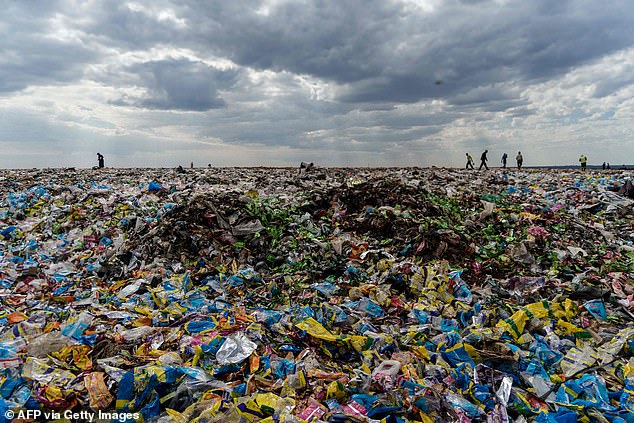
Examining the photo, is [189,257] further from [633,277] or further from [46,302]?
[633,277]

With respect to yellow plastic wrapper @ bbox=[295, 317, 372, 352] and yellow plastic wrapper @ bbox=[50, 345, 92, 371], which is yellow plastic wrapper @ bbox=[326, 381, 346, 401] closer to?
yellow plastic wrapper @ bbox=[295, 317, 372, 352]

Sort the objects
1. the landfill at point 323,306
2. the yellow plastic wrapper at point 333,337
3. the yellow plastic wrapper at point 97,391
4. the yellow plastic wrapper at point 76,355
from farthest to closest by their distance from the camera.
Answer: the yellow plastic wrapper at point 333,337 < the yellow plastic wrapper at point 76,355 < the landfill at point 323,306 < the yellow plastic wrapper at point 97,391

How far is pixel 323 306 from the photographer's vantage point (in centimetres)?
466

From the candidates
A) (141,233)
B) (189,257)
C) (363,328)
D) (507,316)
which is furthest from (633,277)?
(141,233)

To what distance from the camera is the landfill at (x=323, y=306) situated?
2928 millimetres

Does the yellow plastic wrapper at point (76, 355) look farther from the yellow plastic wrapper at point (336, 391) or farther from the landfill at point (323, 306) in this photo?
the yellow plastic wrapper at point (336, 391)

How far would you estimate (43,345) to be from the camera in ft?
11.6

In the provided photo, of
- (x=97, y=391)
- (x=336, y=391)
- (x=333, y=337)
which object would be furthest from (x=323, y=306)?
(x=97, y=391)

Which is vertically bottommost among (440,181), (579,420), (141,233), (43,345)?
(579,420)

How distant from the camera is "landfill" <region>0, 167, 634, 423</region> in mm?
2928

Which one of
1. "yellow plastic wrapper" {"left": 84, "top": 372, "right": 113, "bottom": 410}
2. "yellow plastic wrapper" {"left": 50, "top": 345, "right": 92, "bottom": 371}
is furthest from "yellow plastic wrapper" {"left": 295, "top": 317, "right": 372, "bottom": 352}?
"yellow plastic wrapper" {"left": 50, "top": 345, "right": 92, "bottom": 371}

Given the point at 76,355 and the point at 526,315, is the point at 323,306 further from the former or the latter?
the point at 76,355

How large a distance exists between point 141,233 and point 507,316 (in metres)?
Answer: 6.51

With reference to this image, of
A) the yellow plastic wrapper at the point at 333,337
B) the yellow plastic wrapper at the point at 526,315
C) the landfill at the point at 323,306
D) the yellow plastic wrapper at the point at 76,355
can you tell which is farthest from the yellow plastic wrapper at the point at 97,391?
the yellow plastic wrapper at the point at 526,315
